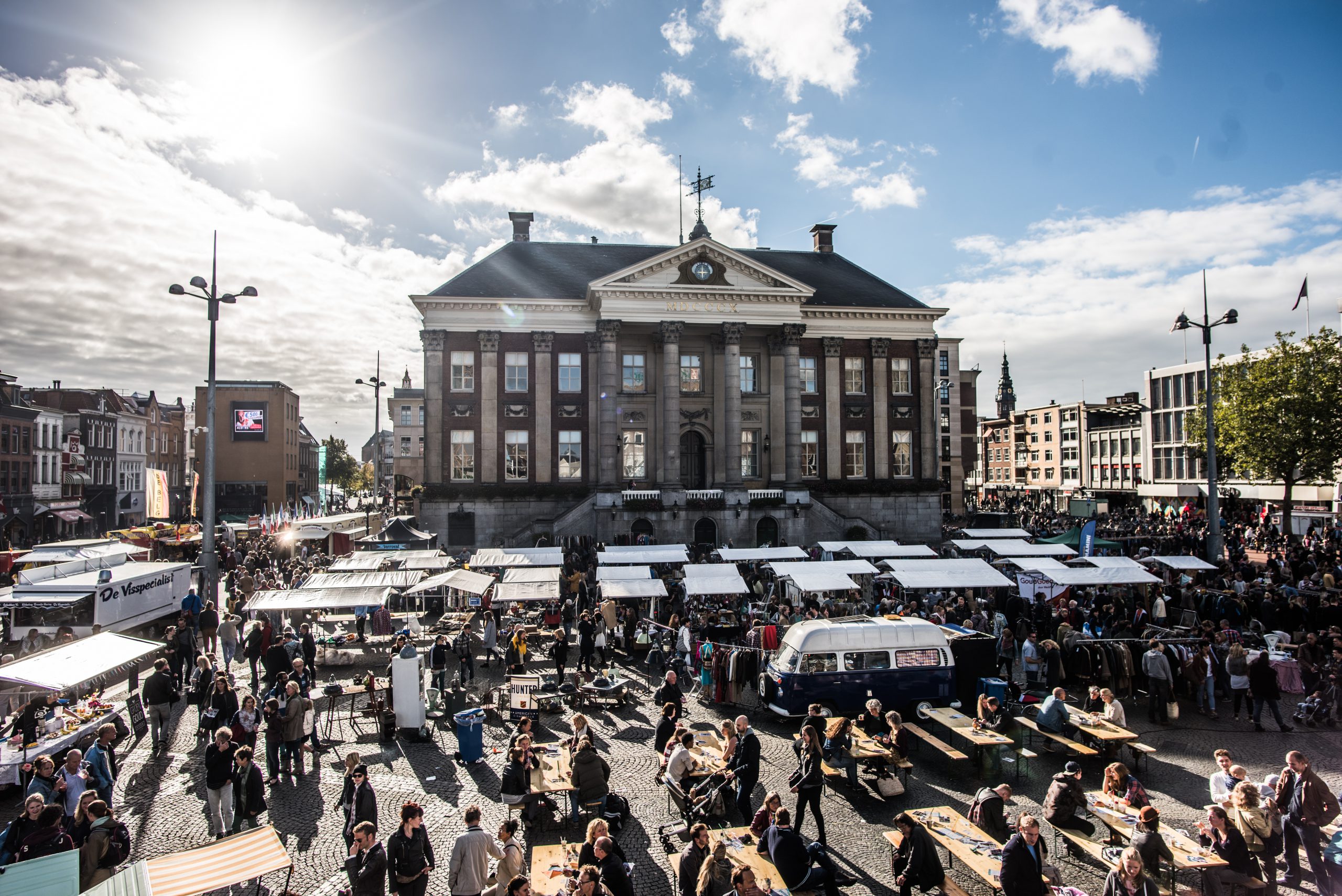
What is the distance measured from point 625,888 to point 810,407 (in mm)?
40687

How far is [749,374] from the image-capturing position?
4616cm

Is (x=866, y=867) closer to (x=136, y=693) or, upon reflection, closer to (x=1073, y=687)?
(x=1073, y=687)

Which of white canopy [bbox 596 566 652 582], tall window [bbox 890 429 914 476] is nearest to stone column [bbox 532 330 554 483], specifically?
white canopy [bbox 596 566 652 582]

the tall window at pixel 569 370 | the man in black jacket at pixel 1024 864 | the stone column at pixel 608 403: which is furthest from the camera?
the tall window at pixel 569 370

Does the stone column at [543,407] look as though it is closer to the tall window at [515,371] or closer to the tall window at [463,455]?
the tall window at [515,371]

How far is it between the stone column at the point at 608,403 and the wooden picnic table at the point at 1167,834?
33169 millimetres

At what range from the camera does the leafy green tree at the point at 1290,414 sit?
133 ft

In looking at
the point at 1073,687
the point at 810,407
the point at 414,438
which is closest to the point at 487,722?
the point at 1073,687

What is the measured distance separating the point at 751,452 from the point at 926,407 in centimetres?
1231

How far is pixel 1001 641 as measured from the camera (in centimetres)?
1884

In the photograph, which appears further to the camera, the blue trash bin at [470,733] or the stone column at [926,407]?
the stone column at [926,407]

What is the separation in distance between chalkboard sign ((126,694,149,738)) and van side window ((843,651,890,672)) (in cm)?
1431

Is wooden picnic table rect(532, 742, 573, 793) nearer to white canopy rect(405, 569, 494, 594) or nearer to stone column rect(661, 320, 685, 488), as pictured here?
white canopy rect(405, 569, 494, 594)

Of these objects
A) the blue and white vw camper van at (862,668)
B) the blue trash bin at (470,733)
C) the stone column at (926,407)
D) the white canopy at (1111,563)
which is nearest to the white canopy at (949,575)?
the white canopy at (1111,563)
